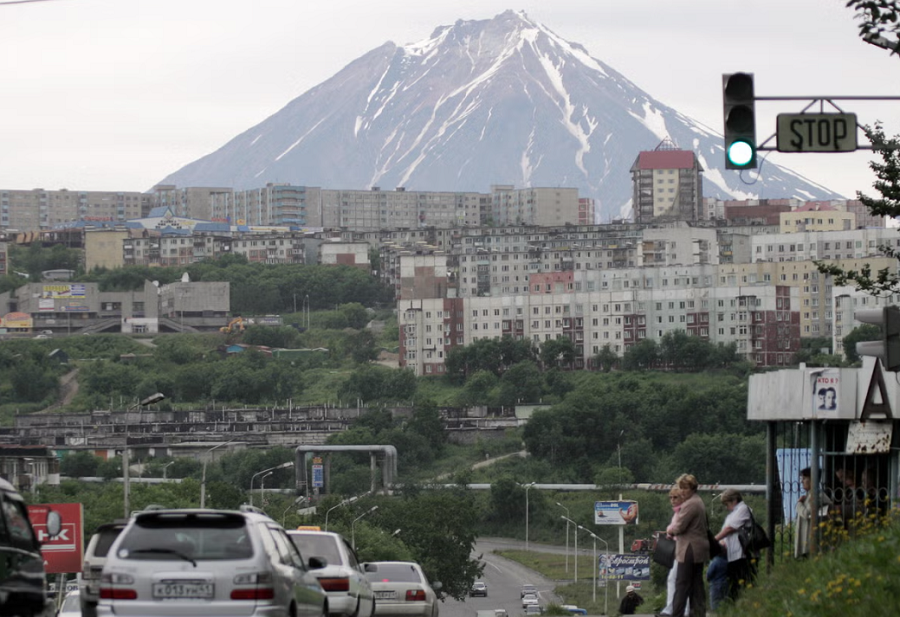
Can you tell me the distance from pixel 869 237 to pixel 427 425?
2380 inches

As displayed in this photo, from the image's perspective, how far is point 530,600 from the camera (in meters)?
87.6

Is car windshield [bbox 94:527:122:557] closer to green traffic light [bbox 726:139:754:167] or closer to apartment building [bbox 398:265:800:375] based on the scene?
green traffic light [bbox 726:139:754:167]

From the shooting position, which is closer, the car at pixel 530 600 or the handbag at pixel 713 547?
the handbag at pixel 713 547

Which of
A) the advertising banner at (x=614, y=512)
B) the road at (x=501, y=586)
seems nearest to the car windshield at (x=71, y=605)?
the road at (x=501, y=586)

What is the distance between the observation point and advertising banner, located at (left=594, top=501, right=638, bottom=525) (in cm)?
10517

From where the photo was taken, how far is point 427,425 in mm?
158875

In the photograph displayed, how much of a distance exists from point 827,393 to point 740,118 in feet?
12.1

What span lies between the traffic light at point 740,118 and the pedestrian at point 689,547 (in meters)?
3.61

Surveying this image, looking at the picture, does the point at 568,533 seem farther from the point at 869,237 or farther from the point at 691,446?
the point at 869,237

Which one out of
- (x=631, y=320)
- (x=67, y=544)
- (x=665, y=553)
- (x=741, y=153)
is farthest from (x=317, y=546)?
(x=631, y=320)

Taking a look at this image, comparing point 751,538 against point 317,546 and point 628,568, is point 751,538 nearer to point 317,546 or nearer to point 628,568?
point 317,546

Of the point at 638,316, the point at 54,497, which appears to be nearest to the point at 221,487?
the point at 54,497

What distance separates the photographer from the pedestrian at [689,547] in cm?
2228

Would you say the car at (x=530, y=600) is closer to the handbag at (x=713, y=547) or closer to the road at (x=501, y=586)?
the road at (x=501, y=586)
